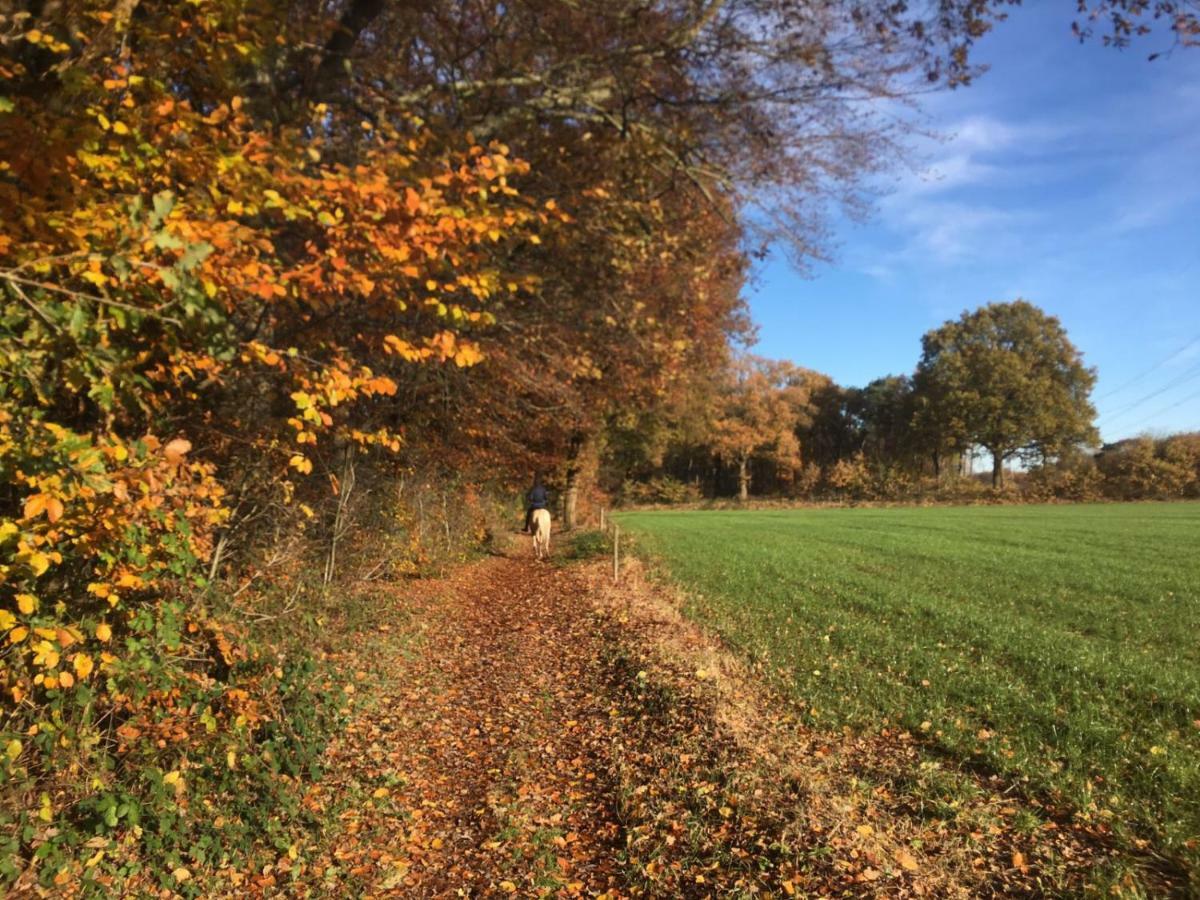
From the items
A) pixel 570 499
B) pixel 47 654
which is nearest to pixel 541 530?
pixel 570 499

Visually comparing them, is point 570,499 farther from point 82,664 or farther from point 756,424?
point 756,424

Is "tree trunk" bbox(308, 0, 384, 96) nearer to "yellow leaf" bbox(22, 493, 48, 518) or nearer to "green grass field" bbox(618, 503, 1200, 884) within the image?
"yellow leaf" bbox(22, 493, 48, 518)

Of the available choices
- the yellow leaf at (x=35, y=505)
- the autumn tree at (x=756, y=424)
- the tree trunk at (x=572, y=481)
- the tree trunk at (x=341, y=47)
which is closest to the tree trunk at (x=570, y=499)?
the tree trunk at (x=572, y=481)

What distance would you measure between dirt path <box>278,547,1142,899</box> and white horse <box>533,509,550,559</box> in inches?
387

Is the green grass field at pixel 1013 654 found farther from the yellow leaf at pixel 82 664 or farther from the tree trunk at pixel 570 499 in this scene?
the tree trunk at pixel 570 499

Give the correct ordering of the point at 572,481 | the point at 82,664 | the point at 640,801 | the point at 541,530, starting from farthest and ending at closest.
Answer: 1. the point at 572,481
2. the point at 541,530
3. the point at 640,801
4. the point at 82,664

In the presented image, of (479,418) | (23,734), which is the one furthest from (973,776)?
(479,418)

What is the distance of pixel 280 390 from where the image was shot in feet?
20.8

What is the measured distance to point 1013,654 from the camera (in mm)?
7941

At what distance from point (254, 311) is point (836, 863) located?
578 centimetres

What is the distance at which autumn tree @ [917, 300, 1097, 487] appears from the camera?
5600cm

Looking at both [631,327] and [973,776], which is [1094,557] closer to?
[631,327]

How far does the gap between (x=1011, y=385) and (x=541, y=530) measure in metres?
52.7

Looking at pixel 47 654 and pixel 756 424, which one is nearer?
pixel 47 654
